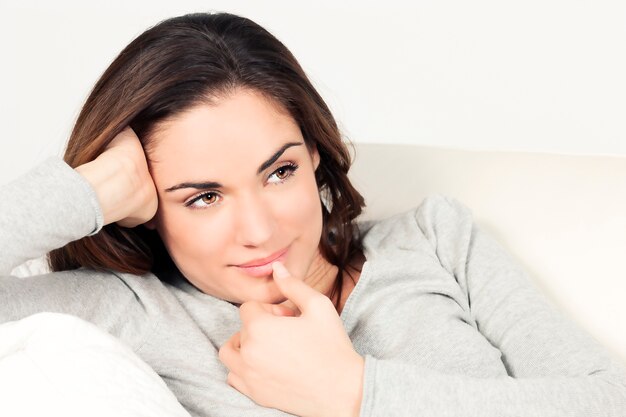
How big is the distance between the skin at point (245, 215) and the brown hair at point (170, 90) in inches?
1.1

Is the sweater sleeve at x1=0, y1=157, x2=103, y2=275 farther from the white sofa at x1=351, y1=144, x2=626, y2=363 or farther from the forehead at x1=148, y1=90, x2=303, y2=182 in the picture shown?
the white sofa at x1=351, y1=144, x2=626, y2=363

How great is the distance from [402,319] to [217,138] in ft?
1.49

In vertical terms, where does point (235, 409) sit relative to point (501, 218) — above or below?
below

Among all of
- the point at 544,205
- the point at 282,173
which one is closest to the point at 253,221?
the point at 282,173

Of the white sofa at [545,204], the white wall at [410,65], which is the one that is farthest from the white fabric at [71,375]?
the white wall at [410,65]

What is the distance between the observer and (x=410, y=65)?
9.31ft

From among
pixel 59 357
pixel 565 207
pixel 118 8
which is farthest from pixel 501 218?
pixel 118 8

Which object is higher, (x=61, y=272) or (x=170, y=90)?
(x=170, y=90)

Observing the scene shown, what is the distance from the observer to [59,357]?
1325 mm

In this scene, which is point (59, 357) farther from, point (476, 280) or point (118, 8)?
point (118, 8)

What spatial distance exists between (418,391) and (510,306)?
0.34m

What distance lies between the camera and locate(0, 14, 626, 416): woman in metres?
1.43

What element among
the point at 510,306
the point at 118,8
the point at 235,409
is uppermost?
the point at 118,8

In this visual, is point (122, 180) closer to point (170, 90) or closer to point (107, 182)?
point (107, 182)
